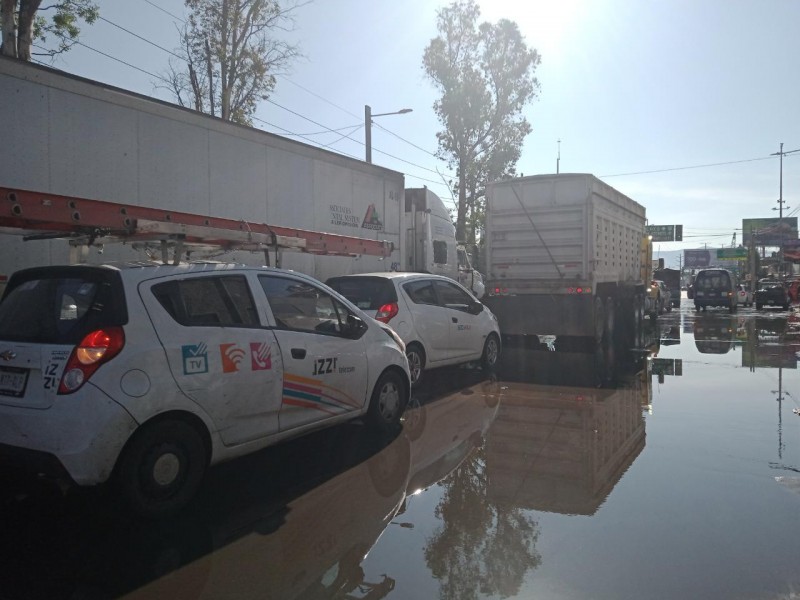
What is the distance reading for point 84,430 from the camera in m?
3.97

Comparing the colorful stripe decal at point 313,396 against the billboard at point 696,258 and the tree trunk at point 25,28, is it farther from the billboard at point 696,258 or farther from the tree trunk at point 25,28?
the billboard at point 696,258

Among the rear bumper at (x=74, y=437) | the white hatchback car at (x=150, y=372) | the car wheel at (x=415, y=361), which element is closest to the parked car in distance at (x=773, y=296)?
the car wheel at (x=415, y=361)

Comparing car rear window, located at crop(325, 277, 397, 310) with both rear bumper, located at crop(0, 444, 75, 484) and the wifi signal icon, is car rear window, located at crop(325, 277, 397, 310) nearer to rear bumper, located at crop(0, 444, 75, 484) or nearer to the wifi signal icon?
the wifi signal icon

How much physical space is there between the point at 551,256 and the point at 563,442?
685cm

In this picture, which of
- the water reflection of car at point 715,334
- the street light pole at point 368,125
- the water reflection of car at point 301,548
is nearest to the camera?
the water reflection of car at point 301,548

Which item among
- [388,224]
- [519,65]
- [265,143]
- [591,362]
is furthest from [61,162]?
[519,65]

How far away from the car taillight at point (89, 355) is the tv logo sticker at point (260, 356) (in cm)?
103

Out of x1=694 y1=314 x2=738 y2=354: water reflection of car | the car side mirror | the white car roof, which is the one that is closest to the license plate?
the white car roof

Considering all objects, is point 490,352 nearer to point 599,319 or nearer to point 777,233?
point 599,319

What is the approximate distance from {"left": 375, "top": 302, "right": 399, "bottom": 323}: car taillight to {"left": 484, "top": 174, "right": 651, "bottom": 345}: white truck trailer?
509 centimetres

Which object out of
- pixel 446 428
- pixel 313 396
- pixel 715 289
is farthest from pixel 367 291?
pixel 715 289

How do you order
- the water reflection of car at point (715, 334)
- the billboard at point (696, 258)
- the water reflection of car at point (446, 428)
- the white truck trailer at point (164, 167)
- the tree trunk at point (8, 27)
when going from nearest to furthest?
the water reflection of car at point (446, 428) < the white truck trailer at point (164, 167) < the tree trunk at point (8, 27) < the water reflection of car at point (715, 334) < the billboard at point (696, 258)

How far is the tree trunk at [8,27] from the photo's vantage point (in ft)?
44.1

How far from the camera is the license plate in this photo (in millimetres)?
4180
